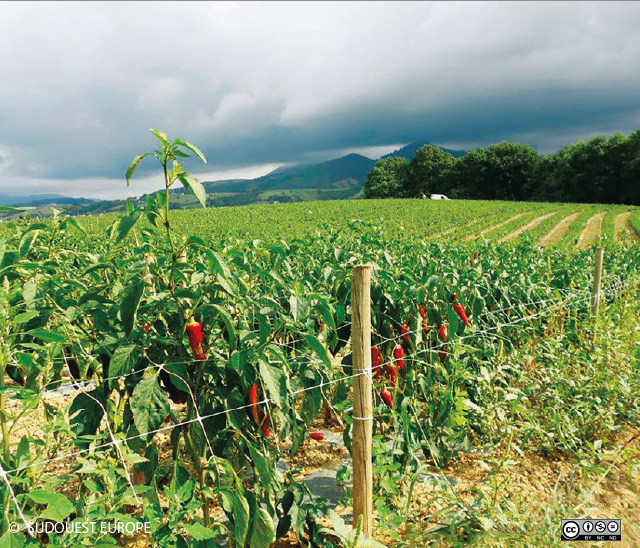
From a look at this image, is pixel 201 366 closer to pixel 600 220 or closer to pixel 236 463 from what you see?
pixel 236 463

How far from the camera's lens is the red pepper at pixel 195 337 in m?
1.82

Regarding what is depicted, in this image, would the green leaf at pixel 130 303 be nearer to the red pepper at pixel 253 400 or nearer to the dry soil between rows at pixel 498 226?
the red pepper at pixel 253 400

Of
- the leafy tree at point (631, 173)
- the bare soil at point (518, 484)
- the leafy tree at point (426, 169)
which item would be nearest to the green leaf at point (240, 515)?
the bare soil at point (518, 484)

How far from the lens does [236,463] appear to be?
216 centimetres

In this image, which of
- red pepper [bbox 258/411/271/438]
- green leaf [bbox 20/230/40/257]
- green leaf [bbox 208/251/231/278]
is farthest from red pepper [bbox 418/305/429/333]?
green leaf [bbox 20/230/40/257]

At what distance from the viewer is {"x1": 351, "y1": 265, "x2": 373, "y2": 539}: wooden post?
2.23 metres

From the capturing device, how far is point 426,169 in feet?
255

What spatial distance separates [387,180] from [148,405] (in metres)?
81.2

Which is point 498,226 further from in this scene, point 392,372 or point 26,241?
point 26,241

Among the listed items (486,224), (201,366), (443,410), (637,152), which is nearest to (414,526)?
(443,410)

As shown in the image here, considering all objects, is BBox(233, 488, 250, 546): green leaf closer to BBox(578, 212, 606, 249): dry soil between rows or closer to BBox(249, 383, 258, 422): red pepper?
BBox(249, 383, 258, 422): red pepper

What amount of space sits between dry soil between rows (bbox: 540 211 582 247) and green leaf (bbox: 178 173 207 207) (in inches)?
923

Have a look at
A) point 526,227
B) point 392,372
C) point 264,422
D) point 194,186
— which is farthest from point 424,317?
point 526,227

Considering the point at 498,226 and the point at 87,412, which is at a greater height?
the point at 87,412
